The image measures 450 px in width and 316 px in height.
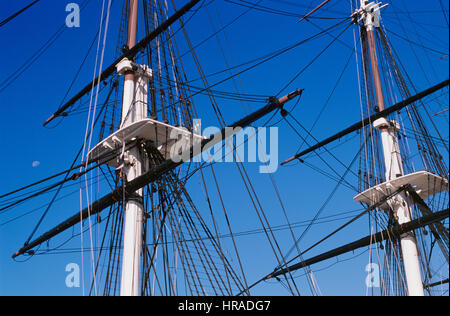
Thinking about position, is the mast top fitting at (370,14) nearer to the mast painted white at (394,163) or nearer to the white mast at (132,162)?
the mast painted white at (394,163)

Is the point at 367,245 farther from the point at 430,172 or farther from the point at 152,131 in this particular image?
the point at 152,131

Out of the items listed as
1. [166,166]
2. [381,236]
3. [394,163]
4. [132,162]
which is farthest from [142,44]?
[381,236]

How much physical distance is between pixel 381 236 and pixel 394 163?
112 inches

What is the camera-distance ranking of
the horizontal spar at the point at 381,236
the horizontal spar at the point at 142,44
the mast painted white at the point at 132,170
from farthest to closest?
the horizontal spar at the point at 381,236
the horizontal spar at the point at 142,44
the mast painted white at the point at 132,170

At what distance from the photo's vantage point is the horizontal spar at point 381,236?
17.9 meters

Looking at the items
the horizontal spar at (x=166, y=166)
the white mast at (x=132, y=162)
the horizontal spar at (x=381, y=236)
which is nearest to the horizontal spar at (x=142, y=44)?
the white mast at (x=132, y=162)

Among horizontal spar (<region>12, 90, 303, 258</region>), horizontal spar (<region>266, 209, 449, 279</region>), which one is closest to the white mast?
horizontal spar (<region>12, 90, 303, 258</region>)

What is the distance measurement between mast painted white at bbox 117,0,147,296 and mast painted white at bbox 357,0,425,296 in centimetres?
1017

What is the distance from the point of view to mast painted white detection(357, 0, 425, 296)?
18656 millimetres

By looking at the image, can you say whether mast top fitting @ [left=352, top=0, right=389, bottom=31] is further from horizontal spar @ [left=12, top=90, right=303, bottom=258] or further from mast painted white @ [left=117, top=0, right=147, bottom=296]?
horizontal spar @ [left=12, top=90, right=303, bottom=258]

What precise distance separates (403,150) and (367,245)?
4.10 m

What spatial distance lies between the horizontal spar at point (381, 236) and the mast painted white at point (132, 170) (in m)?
5.51

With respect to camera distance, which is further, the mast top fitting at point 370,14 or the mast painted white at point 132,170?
the mast top fitting at point 370,14
